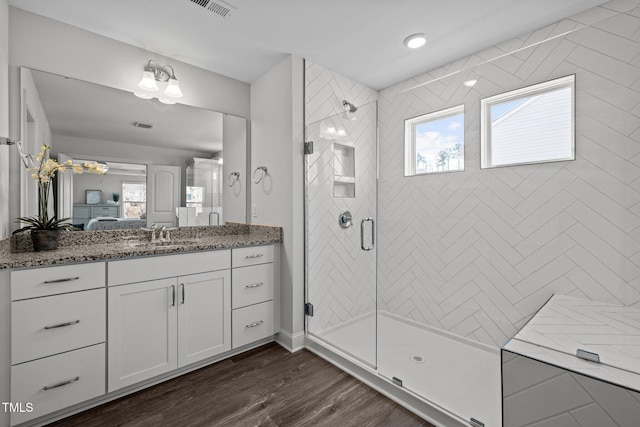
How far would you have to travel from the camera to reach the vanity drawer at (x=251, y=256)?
7.37 ft

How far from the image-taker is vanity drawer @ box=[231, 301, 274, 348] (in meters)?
2.24

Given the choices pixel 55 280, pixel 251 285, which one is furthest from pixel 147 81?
pixel 251 285

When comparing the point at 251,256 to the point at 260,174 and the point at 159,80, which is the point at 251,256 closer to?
the point at 260,174

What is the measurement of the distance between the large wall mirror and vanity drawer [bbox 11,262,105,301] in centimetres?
64

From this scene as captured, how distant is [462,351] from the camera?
229 cm

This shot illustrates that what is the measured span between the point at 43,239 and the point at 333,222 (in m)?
1.93

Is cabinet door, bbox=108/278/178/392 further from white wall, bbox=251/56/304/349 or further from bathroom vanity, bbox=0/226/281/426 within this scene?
white wall, bbox=251/56/304/349

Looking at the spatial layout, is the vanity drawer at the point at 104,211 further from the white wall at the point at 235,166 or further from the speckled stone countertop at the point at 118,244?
the white wall at the point at 235,166

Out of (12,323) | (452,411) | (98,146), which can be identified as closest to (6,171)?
(98,146)

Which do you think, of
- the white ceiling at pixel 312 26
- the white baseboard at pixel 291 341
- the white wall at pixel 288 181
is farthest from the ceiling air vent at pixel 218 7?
the white baseboard at pixel 291 341

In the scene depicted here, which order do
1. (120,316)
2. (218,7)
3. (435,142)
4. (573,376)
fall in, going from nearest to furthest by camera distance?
(573,376) → (120,316) → (218,7) → (435,142)

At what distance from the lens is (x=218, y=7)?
6.07 feet

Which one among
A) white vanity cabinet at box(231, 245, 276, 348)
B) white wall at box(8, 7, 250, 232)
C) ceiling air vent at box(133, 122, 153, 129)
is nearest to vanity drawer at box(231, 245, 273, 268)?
white vanity cabinet at box(231, 245, 276, 348)

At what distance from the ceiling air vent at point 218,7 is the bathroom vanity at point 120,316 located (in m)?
1.56
